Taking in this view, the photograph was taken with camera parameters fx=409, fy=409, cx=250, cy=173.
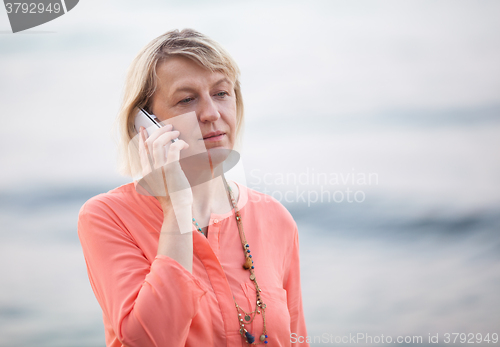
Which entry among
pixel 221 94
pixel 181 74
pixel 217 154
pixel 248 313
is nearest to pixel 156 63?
pixel 181 74

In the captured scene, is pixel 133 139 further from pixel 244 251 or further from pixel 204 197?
pixel 244 251

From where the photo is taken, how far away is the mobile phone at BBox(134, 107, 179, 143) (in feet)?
4.07

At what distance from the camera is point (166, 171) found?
44.5 inches

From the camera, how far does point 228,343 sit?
1.11m

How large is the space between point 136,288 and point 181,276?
0.11 metres

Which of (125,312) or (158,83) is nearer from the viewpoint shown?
(125,312)

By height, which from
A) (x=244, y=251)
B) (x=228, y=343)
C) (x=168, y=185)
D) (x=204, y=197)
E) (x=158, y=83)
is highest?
(x=158, y=83)

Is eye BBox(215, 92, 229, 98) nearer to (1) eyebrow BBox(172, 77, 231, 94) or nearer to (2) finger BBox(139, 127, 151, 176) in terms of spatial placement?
(1) eyebrow BBox(172, 77, 231, 94)

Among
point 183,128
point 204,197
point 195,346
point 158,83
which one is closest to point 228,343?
point 195,346

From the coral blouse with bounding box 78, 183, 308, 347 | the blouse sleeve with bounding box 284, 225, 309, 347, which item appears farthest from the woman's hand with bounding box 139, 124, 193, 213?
the blouse sleeve with bounding box 284, 225, 309, 347

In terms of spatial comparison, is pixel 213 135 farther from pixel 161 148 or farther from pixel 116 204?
pixel 116 204

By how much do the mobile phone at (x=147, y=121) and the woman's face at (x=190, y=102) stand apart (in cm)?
3

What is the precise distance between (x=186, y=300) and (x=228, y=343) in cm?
21

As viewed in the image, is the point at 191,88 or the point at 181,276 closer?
the point at 181,276
